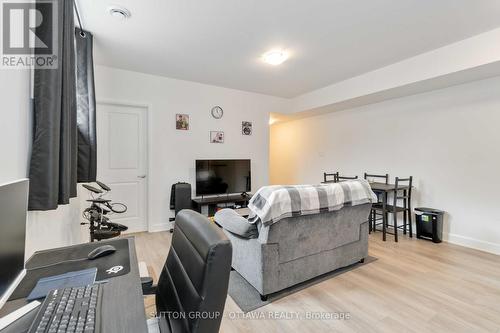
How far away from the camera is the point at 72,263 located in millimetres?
1147

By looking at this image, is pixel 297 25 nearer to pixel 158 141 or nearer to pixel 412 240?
pixel 158 141

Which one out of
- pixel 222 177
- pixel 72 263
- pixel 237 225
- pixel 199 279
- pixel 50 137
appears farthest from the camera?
pixel 222 177

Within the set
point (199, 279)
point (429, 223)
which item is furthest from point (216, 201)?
point (199, 279)

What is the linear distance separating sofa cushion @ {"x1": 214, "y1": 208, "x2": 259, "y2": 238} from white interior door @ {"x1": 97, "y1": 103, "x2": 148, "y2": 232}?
6.85 ft

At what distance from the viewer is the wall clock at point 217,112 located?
174 inches

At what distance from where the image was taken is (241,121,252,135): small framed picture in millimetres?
4786

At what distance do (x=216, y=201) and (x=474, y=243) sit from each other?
3722 mm

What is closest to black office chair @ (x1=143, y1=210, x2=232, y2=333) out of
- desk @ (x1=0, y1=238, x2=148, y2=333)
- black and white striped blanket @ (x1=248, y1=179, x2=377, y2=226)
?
desk @ (x1=0, y1=238, x2=148, y2=333)

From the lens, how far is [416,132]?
3.78 m

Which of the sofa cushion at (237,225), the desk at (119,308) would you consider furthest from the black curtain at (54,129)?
the sofa cushion at (237,225)

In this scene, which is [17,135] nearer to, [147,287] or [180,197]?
[147,287]

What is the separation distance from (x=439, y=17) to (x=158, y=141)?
12.7ft

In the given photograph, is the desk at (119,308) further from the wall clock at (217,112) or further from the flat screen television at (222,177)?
the wall clock at (217,112)

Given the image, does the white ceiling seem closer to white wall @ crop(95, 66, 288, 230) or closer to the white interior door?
white wall @ crop(95, 66, 288, 230)
